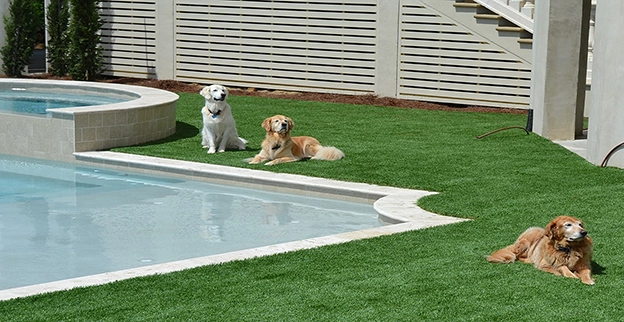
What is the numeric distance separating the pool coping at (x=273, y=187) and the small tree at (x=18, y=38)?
1174cm

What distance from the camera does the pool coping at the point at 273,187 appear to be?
23.9ft

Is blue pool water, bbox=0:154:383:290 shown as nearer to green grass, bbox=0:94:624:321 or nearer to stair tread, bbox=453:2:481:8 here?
green grass, bbox=0:94:624:321

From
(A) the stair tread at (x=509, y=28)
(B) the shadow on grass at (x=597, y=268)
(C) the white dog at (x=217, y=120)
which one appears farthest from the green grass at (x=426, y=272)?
(A) the stair tread at (x=509, y=28)

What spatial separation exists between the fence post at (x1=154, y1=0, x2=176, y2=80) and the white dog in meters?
9.25

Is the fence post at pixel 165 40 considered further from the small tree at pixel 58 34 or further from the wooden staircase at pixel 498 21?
the wooden staircase at pixel 498 21

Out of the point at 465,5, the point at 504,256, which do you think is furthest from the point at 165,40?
the point at 504,256

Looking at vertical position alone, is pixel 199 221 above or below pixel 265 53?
below

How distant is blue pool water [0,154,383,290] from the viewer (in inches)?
339

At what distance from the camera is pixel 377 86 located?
64.2 ft

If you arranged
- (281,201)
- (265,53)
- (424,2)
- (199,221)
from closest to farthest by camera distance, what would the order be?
(199,221) < (281,201) < (424,2) < (265,53)

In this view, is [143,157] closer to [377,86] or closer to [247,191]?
[247,191]

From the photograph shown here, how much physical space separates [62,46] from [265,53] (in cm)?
533

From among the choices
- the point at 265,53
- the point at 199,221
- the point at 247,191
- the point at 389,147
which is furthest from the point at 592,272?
the point at 265,53

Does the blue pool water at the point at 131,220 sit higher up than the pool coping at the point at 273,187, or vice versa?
the pool coping at the point at 273,187
